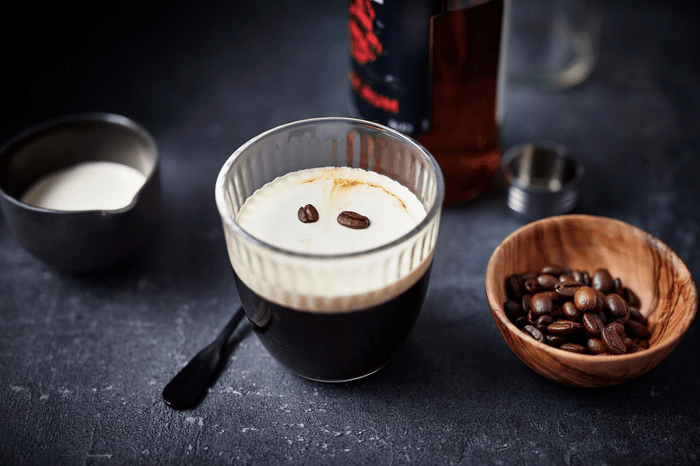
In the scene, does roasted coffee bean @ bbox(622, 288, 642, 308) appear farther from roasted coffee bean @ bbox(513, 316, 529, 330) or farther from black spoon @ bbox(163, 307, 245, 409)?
black spoon @ bbox(163, 307, 245, 409)

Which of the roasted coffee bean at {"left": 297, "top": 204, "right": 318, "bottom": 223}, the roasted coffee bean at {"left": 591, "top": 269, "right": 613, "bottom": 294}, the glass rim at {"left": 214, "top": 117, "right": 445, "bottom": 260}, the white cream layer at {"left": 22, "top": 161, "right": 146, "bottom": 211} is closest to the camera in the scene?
the glass rim at {"left": 214, "top": 117, "right": 445, "bottom": 260}

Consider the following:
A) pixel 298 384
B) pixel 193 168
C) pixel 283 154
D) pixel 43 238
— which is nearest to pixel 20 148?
pixel 43 238

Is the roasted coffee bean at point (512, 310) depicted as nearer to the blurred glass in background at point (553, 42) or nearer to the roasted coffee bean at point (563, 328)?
the roasted coffee bean at point (563, 328)

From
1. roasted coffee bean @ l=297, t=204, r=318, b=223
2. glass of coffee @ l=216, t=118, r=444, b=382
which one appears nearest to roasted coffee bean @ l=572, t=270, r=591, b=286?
glass of coffee @ l=216, t=118, r=444, b=382

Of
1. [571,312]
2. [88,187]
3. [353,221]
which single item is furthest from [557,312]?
[88,187]

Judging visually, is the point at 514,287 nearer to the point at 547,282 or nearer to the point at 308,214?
the point at 547,282

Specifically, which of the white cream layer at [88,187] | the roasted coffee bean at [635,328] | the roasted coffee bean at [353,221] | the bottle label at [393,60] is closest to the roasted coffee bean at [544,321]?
the roasted coffee bean at [635,328]

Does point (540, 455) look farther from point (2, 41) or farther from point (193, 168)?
point (2, 41)
